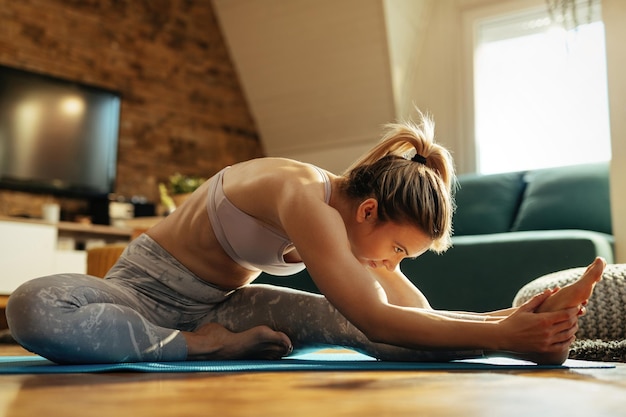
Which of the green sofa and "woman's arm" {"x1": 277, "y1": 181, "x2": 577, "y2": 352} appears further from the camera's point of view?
the green sofa

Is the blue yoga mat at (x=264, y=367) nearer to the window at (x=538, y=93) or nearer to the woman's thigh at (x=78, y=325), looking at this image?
the woman's thigh at (x=78, y=325)

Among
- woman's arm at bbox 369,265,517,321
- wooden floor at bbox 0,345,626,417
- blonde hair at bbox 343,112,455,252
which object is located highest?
blonde hair at bbox 343,112,455,252

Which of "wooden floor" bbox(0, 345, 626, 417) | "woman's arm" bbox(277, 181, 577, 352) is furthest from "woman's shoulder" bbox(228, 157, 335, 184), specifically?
"wooden floor" bbox(0, 345, 626, 417)

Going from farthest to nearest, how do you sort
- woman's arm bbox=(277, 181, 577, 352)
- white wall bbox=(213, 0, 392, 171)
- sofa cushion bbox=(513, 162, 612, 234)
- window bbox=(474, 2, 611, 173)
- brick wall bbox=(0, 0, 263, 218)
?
1. white wall bbox=(213, 0, 392, 171)
2. brick wall bbox=(0, 0, 263, 218)
3. window bbox=(474, 2, 611, 173)
4. sofa cushion bbox=(513, 162, 612, 234)
5. woman's arm bbox=(277, 181, 577, 352)

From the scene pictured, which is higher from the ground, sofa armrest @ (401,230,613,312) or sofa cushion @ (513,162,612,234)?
sofa cushion @ (513,162,612,234)

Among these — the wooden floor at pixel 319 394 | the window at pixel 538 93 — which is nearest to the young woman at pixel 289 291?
the wooden floor at pixel 319 394

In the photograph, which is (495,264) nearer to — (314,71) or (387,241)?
(387,241)

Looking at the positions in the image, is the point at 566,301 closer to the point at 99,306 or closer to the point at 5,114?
the point at 99,306

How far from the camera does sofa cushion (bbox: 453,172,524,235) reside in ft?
11.8

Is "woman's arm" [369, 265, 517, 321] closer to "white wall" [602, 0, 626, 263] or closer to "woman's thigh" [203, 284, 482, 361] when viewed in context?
"woman's thigh" [203, 284, 482, 361]

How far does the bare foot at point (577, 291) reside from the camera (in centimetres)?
130

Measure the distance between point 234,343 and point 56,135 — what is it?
3.87 metres

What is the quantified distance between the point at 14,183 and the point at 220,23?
6.65 feet

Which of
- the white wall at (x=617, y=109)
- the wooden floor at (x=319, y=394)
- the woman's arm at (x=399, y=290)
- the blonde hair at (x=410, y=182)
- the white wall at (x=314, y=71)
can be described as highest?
the white wall at (x=314, y=71)
